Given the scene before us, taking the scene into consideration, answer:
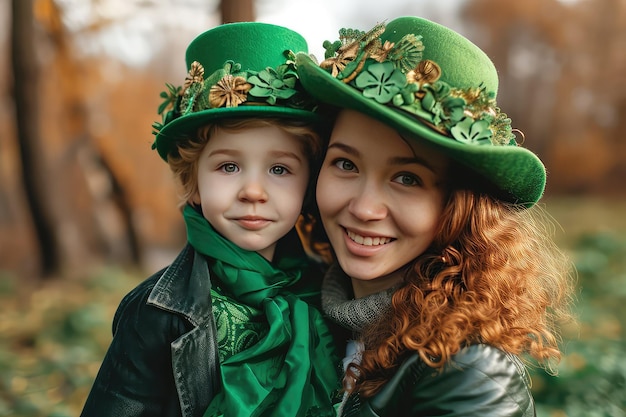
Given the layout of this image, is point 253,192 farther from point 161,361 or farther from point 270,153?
A: point 161,361

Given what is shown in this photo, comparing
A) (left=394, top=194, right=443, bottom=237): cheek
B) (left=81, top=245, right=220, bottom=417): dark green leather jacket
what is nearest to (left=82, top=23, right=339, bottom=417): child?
(left=81, top=245, right=220, bottom=417): dark green leather jacket

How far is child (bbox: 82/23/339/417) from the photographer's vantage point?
6.70ft

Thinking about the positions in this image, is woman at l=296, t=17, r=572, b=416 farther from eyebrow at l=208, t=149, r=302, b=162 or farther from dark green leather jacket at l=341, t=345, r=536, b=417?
eyebrow at l=208, t=149, r=302, b=162

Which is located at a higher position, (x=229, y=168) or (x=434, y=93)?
(x=434, y=93)

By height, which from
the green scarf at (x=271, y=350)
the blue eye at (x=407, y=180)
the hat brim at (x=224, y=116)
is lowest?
the green scarf at (x=271, y=350)

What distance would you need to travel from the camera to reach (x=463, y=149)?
5.57ft

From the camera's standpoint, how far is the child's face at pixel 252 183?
86.4 inches

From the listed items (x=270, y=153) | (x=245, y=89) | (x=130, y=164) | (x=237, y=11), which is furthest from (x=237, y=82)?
(x=130, y=164)

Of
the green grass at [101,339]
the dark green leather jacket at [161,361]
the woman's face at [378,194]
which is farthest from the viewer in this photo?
the green grass at [101,339]

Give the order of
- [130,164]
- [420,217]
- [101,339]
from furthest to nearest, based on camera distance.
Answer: [130,164] → [101,339] → [420,217]

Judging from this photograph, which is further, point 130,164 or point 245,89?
point 130,164

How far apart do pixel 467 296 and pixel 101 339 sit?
5.42 m

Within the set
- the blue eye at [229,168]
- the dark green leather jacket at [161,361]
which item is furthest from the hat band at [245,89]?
the dark green leather jacket at [161,361]

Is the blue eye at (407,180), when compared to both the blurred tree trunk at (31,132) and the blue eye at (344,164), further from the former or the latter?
the blurred tree trunk at (31,132)
